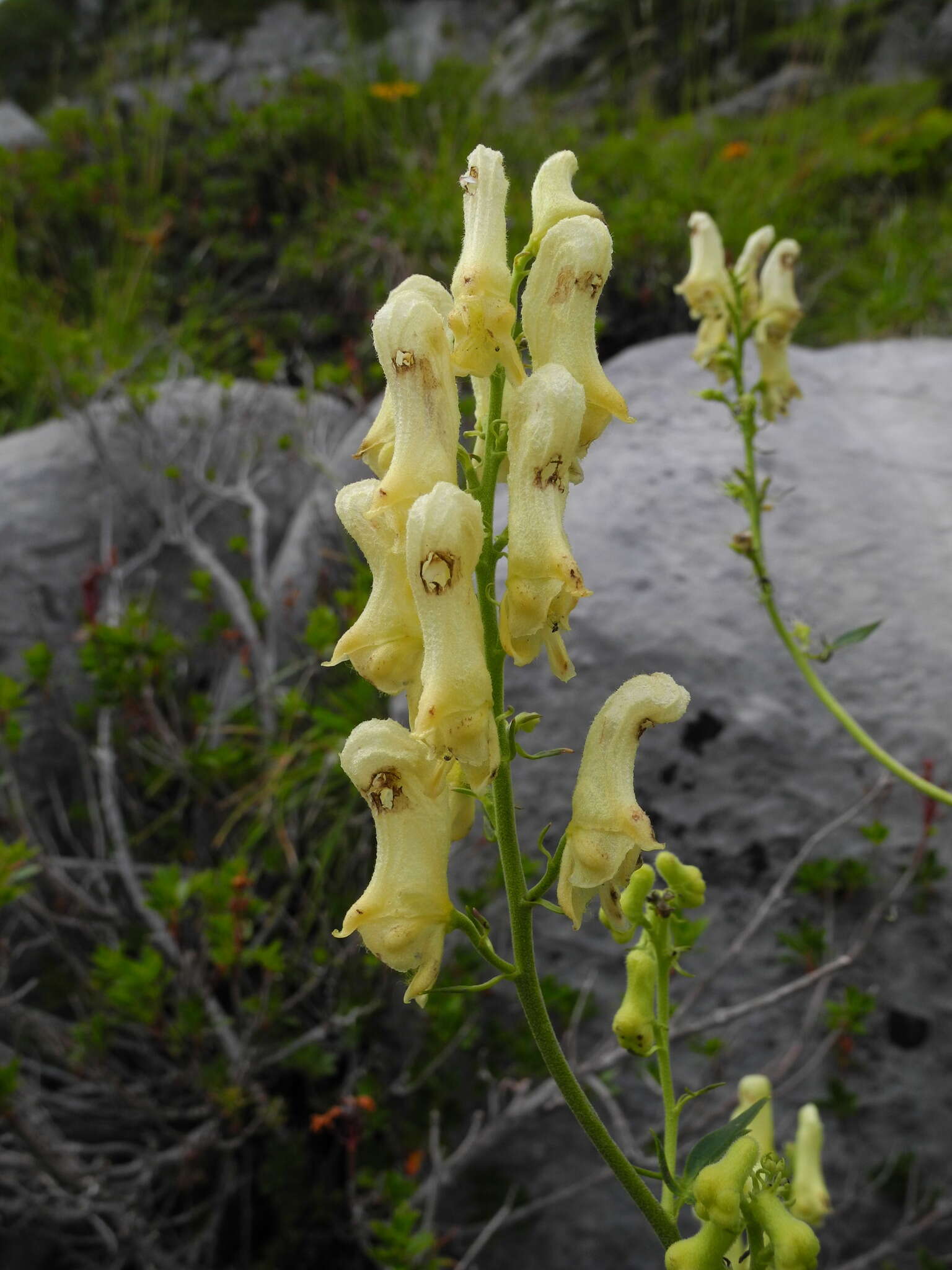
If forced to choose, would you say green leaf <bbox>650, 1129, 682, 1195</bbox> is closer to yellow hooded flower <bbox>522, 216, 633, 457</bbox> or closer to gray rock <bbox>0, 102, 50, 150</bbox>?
yellow hooded flower <bbox>522, 216, 633, 457</bbox>

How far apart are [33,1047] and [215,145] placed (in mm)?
4958

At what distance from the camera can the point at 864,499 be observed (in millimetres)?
2980

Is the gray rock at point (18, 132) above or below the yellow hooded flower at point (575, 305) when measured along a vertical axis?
above

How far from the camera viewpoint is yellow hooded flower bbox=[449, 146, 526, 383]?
0.94m

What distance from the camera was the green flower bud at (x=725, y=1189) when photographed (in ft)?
3.23

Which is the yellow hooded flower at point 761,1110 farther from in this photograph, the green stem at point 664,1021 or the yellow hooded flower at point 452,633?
the yellow hooded flower at point 452,633

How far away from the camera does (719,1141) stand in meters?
0.97

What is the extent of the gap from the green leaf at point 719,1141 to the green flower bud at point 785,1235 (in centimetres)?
8

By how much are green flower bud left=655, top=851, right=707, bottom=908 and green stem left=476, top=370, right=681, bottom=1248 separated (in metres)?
0.28

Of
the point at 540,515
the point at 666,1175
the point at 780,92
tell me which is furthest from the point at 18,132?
the point at 666,1175

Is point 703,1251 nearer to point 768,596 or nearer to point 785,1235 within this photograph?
point 785,1235

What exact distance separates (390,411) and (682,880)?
0.63m

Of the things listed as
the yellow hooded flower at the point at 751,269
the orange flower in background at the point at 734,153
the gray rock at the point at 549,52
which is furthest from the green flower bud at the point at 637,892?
the gray rock at the point at 549,52

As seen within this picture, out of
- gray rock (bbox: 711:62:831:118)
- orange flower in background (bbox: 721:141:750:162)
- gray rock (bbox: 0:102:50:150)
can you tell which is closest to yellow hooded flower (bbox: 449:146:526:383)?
orange flower in background (bbox: 721:141:750:162)
